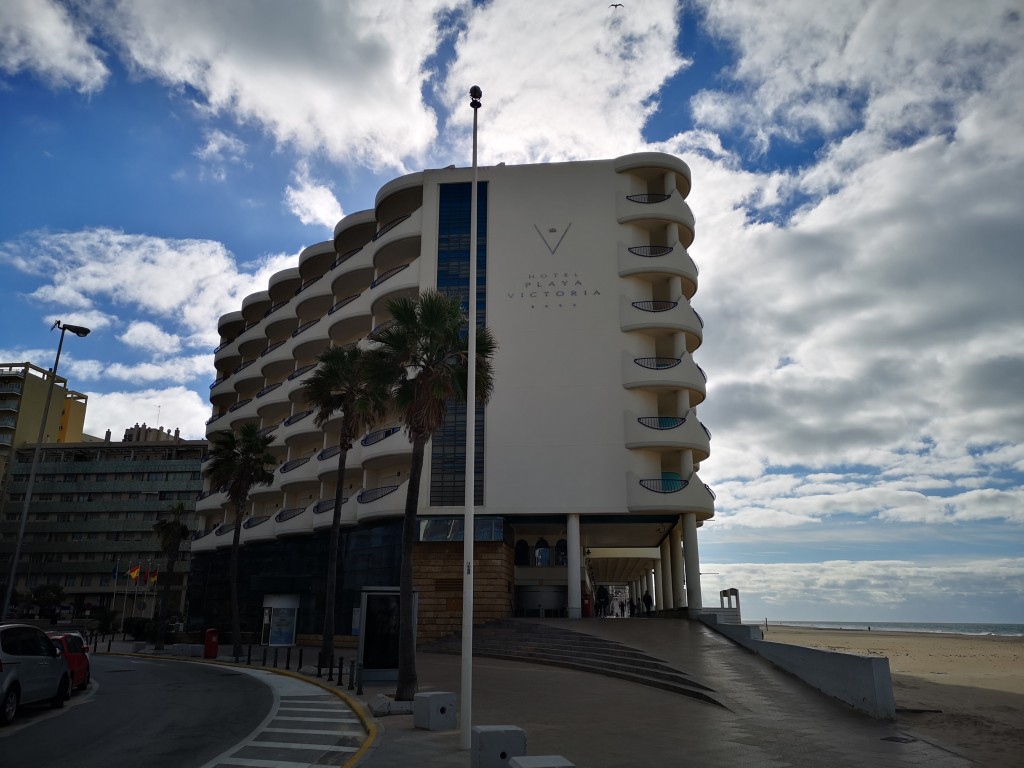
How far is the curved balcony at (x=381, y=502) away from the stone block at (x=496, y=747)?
2947 centimetres

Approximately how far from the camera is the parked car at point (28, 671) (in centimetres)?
1380

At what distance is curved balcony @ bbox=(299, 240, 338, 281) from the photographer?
5666 centimetres

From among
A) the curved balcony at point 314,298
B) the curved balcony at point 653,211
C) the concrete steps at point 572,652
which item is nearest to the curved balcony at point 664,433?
the concrete steps at point 572,652

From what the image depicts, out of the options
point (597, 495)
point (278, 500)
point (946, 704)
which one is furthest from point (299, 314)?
point (946, 704)

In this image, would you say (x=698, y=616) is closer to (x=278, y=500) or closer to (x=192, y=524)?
(x=278, y=500)

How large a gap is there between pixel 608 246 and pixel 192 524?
67571 mm

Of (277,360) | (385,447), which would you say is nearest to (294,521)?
(385,447)

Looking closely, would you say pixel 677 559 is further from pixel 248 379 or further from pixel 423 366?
pixel 248 379

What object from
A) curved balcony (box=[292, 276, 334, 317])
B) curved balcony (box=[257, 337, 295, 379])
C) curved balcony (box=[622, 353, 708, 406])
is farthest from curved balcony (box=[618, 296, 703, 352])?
curved balcony (box=[257, 337, 295, 379])

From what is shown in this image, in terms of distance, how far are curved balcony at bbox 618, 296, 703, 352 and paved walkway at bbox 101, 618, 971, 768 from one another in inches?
849

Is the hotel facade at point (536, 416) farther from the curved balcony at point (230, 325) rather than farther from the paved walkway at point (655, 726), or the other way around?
the curved balcony at point (230, 325)

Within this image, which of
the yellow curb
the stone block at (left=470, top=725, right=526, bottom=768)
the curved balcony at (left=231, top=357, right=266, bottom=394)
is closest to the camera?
the stone block at (left=470, top=725, right=526, bottom=768)

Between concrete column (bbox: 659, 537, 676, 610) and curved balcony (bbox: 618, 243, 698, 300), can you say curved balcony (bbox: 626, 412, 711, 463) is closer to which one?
curved balcony (bbox: 618, 243, 698, 300)

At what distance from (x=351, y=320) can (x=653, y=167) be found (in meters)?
21.7
